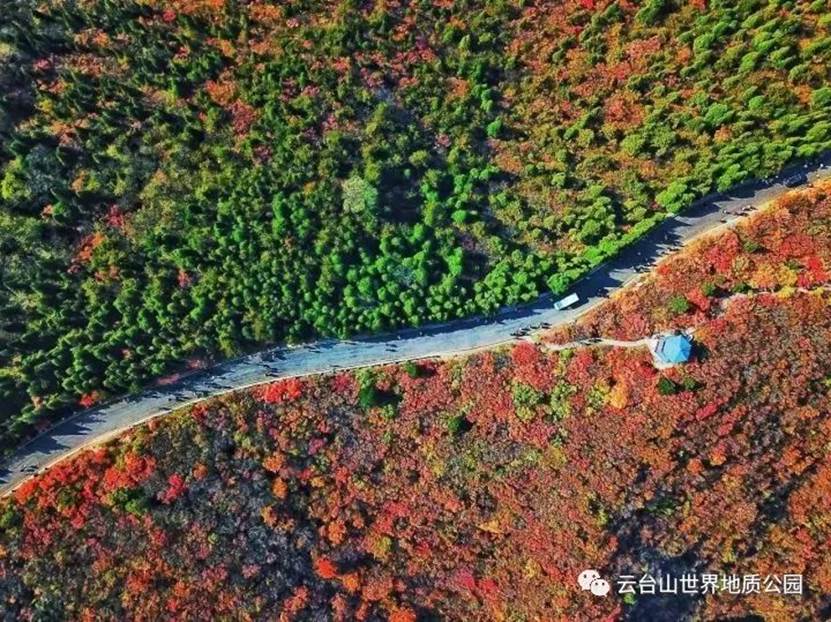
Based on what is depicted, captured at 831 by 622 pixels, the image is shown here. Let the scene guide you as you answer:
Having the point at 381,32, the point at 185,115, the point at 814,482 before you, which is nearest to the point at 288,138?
the point at 185,115

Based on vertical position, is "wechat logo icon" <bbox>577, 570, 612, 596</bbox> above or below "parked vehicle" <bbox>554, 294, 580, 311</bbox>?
below

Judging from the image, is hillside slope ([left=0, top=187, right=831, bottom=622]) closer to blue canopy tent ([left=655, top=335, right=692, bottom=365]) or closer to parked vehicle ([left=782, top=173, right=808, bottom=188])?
blue canopy tent ([left=655, top=335, right=692, bottom=365])

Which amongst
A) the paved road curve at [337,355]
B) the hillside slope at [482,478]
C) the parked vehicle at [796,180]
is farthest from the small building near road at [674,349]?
the parked vehicle at [796,180]

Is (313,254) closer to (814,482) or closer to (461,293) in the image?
(461,293)

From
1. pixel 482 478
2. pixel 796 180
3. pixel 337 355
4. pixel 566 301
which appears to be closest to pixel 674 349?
pixel 566 301

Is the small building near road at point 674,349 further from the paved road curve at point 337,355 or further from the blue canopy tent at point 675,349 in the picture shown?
the paved road curve at point 337,355

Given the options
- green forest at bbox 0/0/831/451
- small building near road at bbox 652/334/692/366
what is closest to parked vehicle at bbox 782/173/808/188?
green forest at bbox 0/0/831/451
